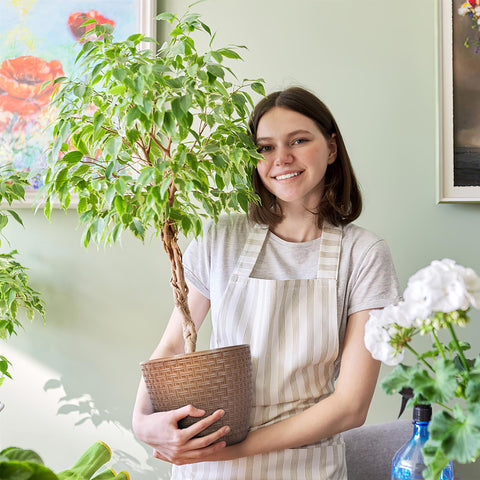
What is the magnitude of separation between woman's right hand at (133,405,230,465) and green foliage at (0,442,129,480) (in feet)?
0.85

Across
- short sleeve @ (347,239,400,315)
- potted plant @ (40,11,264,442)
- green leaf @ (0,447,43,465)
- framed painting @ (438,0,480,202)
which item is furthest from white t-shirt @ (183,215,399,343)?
green leaf @ (0,447,43,465)

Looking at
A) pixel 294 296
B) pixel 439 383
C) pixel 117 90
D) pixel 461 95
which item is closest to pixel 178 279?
pixel 294 296

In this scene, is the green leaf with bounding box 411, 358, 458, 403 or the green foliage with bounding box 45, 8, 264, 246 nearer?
the green leaf with bounding box 411, 358, 458, 403

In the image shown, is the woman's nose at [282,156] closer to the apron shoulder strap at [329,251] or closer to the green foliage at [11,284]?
the apron shoulder strap at [329,251]

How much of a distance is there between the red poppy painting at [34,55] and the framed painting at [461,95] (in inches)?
34.5

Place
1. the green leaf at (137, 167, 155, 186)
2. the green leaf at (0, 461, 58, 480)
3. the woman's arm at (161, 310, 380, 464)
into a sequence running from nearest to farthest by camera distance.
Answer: the green leaf at (0, 461, 58, 480) < the green leaf at (137, 167, 155, 186) < the woman's arm at (161, 310, 380, 464)

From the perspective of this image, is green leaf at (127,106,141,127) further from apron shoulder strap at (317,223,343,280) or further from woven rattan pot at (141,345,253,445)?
apron shoulder strap at (317,223,343,280)

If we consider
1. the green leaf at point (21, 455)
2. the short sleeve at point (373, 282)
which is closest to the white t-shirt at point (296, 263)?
the short sleeve at point (373, 282)

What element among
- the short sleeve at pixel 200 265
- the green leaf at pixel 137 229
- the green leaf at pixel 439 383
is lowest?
the green leaf at pixel 439 383

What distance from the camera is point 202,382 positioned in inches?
38.6

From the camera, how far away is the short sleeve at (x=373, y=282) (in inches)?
46.2

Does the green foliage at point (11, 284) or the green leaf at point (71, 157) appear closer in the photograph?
the green leaf at point (71, 157)

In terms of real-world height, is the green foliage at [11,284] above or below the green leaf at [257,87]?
below

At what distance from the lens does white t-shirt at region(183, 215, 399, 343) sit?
3.91ft
